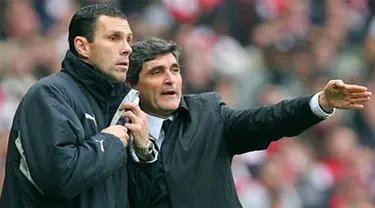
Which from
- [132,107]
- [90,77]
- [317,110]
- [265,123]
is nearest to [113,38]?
[90,77]

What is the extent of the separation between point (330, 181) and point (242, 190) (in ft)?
3.11

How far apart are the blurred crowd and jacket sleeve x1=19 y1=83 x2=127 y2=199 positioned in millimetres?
4286

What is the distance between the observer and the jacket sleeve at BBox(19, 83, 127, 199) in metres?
4.92

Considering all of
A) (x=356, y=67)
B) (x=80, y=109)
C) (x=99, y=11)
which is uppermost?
(x=356, y=67)

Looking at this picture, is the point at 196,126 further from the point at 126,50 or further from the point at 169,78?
the point at 126,50

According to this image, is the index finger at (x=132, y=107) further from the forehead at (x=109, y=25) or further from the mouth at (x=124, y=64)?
the forehead at (x=109, y=25)

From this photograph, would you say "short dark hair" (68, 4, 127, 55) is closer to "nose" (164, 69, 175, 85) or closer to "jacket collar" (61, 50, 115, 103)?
"jacket collar" (61, 50, 115, 103)

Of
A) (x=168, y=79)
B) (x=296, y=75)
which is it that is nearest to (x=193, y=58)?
(x=296, y=75)

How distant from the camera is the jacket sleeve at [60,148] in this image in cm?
492

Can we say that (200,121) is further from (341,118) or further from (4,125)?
(341,118)

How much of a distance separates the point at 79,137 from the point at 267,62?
20.2 feet

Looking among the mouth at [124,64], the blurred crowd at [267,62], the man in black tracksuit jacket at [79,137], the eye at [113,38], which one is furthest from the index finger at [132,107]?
the blurred crowd at [267,62]

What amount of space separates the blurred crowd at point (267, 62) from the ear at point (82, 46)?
4.12m

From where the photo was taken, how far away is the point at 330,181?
1022 cm
